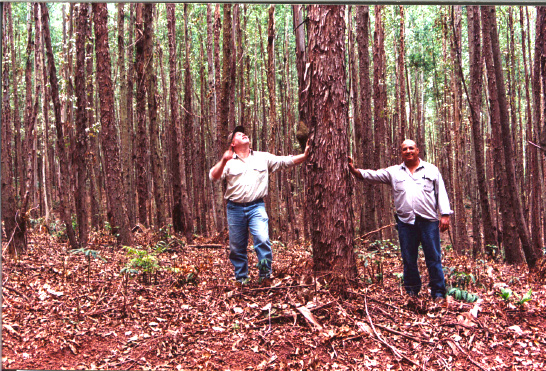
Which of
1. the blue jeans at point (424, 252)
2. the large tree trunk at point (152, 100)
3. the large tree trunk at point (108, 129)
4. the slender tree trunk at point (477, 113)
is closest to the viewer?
the blue jeans at point (424, 252)

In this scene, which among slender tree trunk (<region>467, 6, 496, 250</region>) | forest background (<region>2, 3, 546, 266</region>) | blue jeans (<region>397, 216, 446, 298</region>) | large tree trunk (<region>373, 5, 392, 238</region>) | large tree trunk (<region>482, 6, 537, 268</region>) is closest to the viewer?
blue jeans (<region>397, 216, 446, 298</region>)

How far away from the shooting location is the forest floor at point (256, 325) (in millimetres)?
2885

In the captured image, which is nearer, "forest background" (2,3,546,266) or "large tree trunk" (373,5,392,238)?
"forest background" (2,3,546,266)

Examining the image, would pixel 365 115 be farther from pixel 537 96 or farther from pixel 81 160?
pixel 81 160

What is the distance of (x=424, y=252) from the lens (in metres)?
4.01

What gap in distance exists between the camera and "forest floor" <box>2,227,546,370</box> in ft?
9.46

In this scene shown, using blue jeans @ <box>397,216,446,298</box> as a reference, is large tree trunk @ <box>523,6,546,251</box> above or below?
above

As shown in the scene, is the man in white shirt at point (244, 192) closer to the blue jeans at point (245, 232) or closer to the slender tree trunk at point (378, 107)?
the blue jeans at point (245, 232)

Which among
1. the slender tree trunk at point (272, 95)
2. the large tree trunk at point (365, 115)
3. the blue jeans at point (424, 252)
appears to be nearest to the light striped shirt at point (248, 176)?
the blue jeans at point (424, 252)

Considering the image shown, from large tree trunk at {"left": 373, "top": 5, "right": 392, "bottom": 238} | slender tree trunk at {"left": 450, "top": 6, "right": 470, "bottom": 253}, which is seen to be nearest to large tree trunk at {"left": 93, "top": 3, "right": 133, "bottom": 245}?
large tree trunk at {"left": 373, "top": 5, "right": 392, "bottom": 238}

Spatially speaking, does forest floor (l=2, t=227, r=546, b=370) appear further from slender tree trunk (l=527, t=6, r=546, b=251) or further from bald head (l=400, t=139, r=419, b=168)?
slender tree trunk (l=527, t=6, r=546, b=251)

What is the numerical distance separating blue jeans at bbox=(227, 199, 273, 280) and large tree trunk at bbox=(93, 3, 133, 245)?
2864 millimetres

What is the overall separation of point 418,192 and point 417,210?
0.54ft

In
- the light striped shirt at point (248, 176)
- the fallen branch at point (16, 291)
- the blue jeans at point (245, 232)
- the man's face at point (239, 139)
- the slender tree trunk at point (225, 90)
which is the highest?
the slender tree trunk at point (225, 90)
